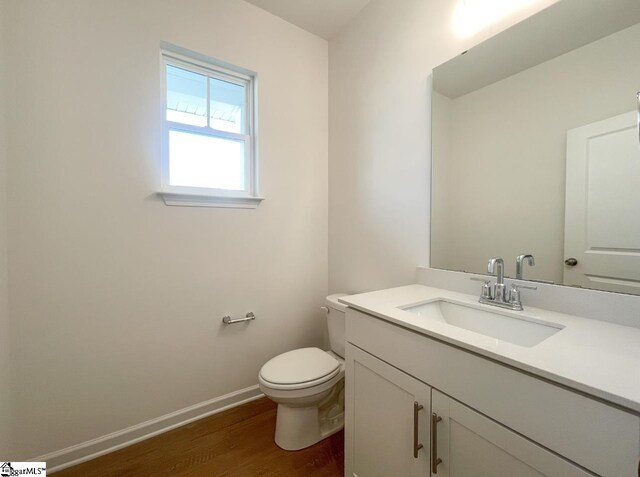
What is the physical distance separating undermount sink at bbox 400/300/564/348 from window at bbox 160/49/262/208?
50.4 inches

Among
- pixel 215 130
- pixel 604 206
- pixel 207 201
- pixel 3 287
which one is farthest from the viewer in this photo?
pixel 215 130

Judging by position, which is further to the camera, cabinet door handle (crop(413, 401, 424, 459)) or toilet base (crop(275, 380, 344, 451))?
toilet base (crop(275, 380, 344, 451))

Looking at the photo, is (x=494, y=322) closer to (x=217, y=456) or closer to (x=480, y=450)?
(x=480, y=450)

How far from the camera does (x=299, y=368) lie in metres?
1.44

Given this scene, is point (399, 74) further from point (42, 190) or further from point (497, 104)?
point (42, 190)

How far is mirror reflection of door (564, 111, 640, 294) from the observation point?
845 millimetres

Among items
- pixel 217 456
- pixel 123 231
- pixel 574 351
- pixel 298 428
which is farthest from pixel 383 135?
pixel 217 456

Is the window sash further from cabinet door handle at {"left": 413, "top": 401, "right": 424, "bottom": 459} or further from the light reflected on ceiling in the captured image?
cabinet door handle at {"left": 413, "top": 401, "right": 424, "bottom": 459}

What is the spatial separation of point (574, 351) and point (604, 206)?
0.58 meters

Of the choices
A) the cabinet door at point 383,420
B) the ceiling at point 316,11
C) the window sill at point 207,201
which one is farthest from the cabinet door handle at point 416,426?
the ceiling at point 316,11

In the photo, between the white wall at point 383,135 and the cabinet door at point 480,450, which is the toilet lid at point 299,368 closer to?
the white wall at point 383,135

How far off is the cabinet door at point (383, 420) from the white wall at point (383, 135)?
66cm

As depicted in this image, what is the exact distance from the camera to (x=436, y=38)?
136cm

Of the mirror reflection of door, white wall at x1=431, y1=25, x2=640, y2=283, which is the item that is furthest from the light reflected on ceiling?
the mirror reflection of door
